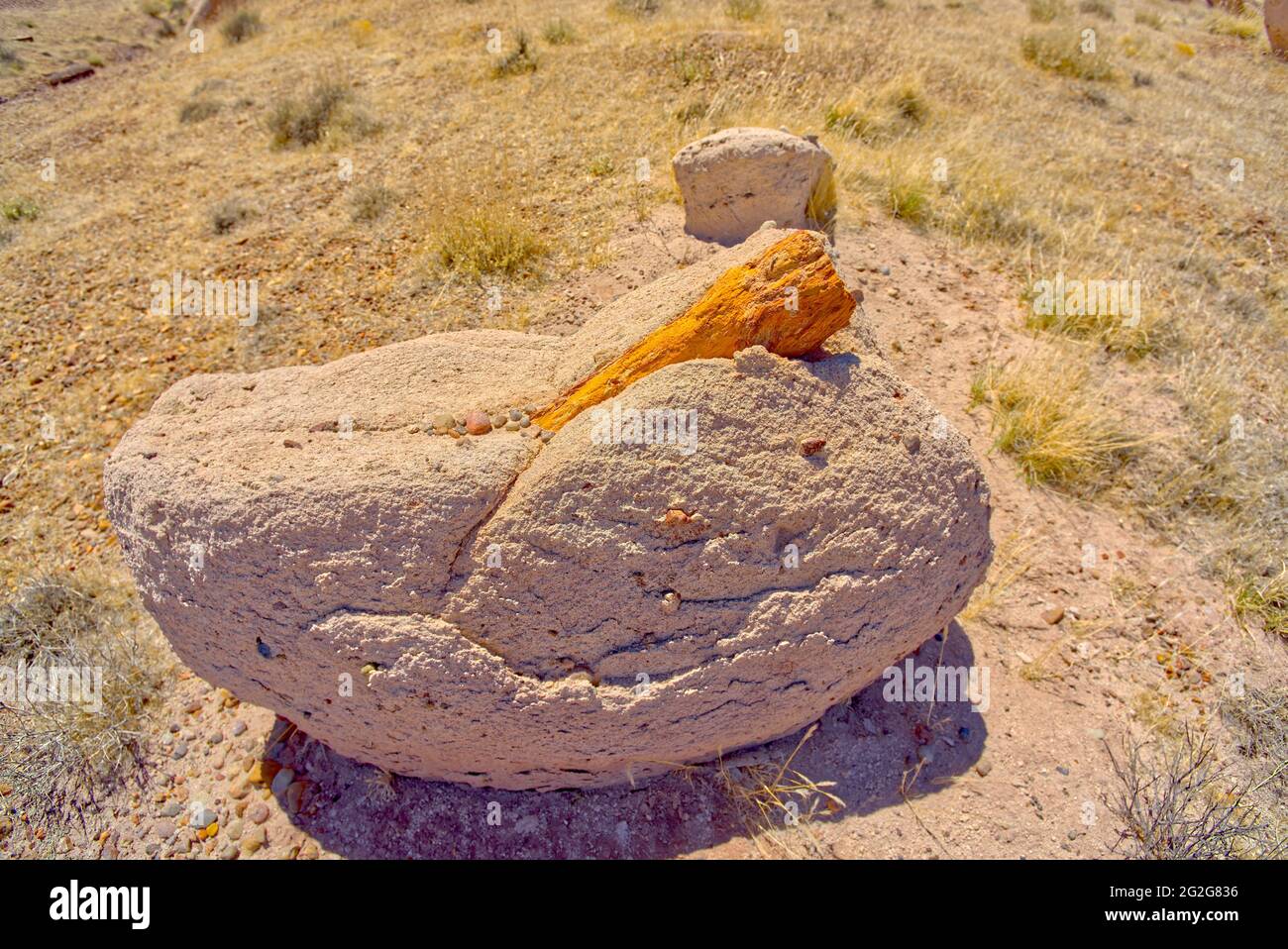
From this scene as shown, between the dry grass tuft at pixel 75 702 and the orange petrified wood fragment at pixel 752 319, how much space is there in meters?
2.33

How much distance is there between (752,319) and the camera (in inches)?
89.4

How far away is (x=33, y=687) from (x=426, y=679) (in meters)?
2.45

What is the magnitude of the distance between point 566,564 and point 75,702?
8.42 ft

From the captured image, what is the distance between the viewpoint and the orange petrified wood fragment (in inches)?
89.5

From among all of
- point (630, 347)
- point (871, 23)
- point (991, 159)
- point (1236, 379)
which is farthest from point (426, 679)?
point (871, 23)

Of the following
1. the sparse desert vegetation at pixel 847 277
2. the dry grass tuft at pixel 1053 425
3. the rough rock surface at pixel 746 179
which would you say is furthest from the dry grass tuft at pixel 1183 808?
the rough rock surface at pixel 746 179

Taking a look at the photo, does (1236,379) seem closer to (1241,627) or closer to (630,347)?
(1241,627)

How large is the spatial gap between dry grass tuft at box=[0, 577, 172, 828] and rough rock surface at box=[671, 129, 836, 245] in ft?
13.6

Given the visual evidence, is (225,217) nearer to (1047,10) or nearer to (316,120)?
(316,120)

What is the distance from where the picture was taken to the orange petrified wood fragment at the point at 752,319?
7.46 feet

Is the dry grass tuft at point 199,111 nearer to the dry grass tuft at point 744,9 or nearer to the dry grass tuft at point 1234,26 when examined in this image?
the dry grass tuft at point 744,9

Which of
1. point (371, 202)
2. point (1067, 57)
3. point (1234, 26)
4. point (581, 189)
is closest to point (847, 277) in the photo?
point (581, 189)
